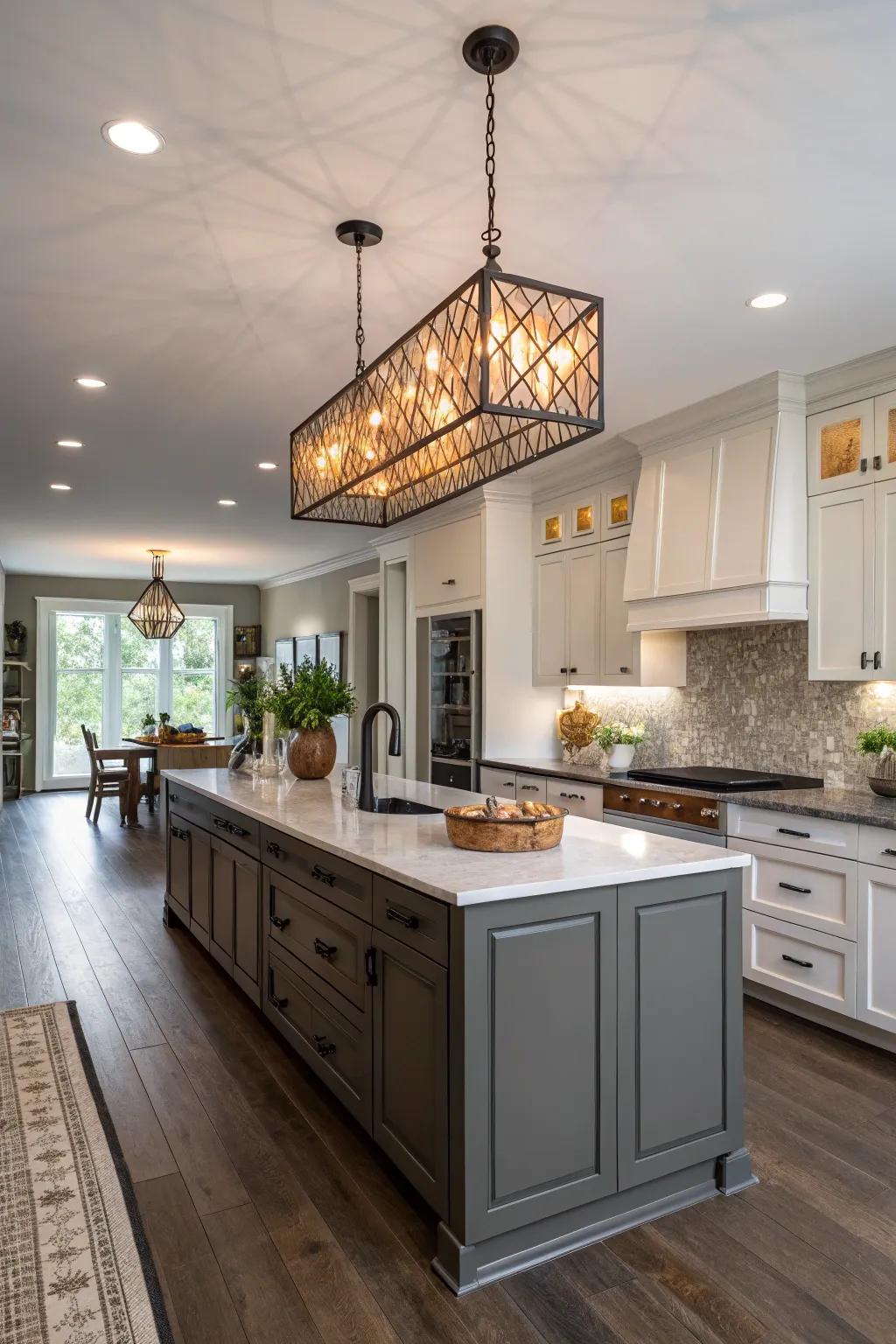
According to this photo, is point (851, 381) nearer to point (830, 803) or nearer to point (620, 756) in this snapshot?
point (830, 803)

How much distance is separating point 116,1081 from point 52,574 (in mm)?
9245

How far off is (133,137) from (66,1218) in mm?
2736

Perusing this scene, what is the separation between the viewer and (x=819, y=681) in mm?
4051

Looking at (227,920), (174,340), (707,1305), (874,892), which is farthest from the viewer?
(227,920)

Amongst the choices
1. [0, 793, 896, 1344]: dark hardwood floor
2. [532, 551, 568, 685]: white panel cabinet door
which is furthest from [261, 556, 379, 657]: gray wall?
[0, 793, 896, 1344]: dark hardwood floor

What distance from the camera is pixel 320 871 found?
8.82 feet

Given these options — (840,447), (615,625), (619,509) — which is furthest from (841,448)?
(615,625)

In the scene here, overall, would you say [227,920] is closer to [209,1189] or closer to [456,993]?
[209,1189]

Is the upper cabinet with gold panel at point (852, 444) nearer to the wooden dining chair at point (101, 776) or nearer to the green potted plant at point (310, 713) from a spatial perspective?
the green potted plant at point (310, 713)

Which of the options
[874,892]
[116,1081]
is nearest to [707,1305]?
[874,892]

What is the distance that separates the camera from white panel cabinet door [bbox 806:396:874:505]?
362 centimetres

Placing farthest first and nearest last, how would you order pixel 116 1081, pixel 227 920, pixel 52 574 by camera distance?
pixel 52 574
pixel 227 920
pixel 116 1081

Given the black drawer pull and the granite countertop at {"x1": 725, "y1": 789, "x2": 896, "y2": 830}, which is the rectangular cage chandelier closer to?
the black drawer pull

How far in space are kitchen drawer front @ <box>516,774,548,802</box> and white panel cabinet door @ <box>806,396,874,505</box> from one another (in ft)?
7.19
